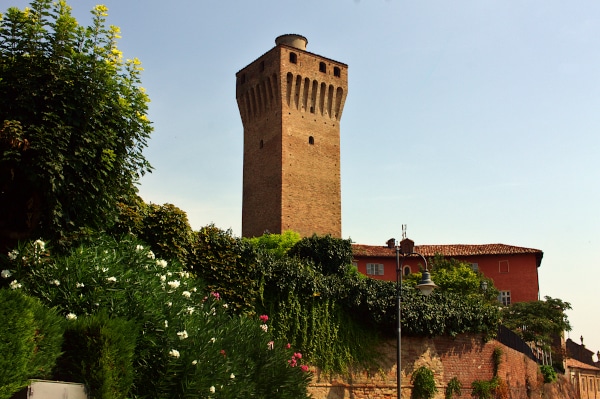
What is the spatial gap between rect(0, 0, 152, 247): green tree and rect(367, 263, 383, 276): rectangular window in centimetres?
3673

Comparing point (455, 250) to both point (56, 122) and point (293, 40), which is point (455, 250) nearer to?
point (293, 40)

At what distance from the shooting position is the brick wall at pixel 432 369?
52.9 ft

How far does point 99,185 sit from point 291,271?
274 inches

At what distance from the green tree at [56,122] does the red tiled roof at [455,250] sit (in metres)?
35.8

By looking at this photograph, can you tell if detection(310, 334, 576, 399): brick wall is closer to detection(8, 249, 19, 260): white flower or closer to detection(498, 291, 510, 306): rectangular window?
detection(8, 249, 19, 260): white flower

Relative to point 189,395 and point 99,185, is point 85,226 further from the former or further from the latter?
point 189,395

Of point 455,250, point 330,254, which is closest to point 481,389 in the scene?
point 330,254

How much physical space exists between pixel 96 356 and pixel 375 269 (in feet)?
128

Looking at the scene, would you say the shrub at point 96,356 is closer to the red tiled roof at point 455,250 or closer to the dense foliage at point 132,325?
the dense foliage at point 132,325

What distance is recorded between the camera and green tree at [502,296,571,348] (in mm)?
36312

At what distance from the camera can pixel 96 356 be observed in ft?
23.9

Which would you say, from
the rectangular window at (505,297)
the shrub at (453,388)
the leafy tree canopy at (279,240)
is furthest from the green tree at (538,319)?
the shrub at (453,388)

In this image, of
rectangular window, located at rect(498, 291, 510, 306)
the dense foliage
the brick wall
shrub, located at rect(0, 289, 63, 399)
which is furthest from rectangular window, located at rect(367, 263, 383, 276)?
shrub, located at rect(0, 289, 63, 399)

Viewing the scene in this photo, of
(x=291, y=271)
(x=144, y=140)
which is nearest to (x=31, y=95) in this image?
(x=144, y=140)
